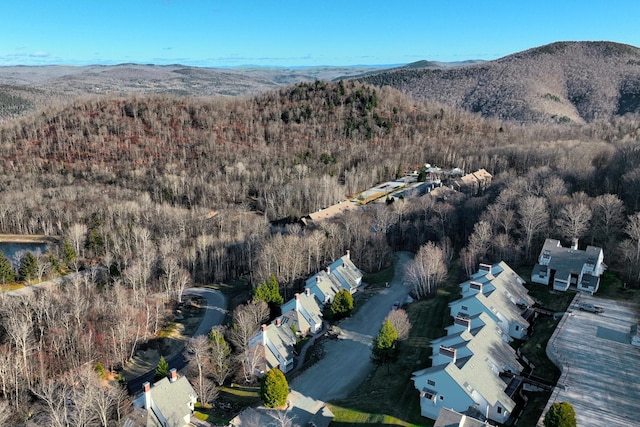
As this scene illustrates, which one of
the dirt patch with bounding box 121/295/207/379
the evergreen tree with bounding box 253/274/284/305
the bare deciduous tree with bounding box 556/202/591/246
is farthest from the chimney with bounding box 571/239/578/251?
the dirt patch with bounding box 121/295/207/379

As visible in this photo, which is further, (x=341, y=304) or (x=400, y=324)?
(x=341, y=304)

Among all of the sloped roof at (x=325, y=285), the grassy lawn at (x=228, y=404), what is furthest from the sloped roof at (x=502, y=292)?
the grassy lawn at (x=228, y=404)

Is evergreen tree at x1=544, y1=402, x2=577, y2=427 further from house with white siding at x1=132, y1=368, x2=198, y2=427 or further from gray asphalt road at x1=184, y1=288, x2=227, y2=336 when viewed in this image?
gray asphalt road at x1=184, y1=288, x2=227, y2=336

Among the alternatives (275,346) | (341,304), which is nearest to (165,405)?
(275,346)

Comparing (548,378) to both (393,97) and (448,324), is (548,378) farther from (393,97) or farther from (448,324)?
(393,97)

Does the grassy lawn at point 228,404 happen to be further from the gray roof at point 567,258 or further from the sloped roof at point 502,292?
the gray roof at point 567,258

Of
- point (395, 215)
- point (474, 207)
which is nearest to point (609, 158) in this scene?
point (474, 207)

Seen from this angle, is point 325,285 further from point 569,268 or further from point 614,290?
point 614,290
